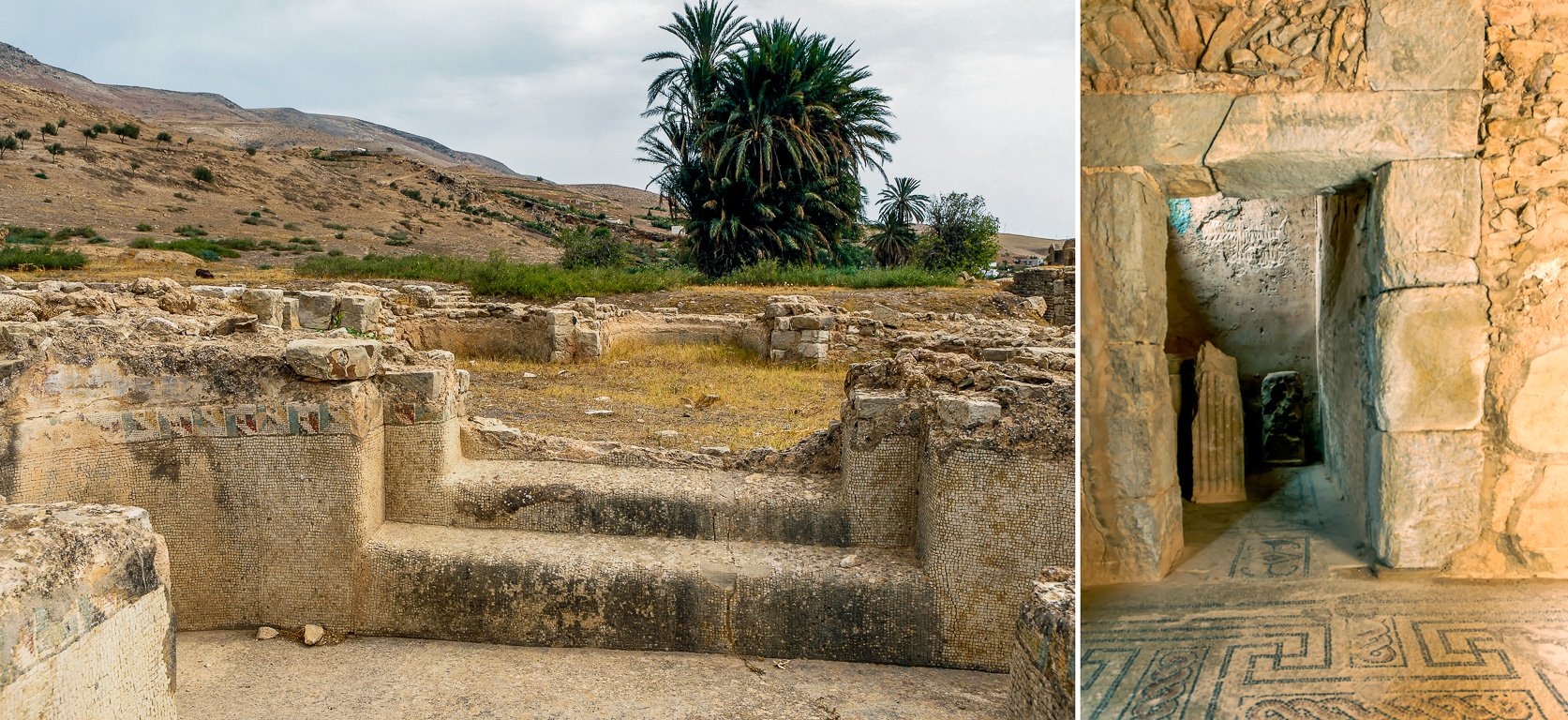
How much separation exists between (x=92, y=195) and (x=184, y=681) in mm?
8579

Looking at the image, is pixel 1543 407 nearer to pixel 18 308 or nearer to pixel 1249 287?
pixel 1249 287

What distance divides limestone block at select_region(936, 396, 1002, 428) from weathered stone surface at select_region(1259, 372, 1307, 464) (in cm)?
294

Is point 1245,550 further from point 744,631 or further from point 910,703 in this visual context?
point 744,631

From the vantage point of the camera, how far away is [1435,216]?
291cm

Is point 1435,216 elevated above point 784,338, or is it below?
above

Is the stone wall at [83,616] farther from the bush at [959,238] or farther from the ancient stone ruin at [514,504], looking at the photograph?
the bush at [959,238]

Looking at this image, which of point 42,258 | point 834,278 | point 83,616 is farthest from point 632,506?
point 834,278

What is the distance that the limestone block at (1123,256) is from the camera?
2879 mm

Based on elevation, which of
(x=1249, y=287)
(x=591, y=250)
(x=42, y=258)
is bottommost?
(x=1249, y=287)

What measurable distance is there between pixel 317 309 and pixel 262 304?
149 cm

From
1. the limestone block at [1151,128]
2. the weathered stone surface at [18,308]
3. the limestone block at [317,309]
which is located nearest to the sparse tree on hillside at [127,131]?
the limestone block at [317,309]

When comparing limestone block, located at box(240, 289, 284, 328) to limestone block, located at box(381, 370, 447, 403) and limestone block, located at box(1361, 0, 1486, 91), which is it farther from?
limestone block, located at box(1361, 0, 1486, 91)

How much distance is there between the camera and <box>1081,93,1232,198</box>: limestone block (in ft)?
9.41

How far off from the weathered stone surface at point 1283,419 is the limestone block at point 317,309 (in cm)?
838
